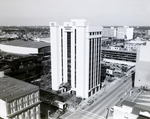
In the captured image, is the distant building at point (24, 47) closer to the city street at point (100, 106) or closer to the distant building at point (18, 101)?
the distant building at point (18, 101)

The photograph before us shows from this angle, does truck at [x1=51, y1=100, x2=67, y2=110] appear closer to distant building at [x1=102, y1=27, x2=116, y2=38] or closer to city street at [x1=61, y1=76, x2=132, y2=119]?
city street at [x1=61, y1=76, x2=132, y2=119]

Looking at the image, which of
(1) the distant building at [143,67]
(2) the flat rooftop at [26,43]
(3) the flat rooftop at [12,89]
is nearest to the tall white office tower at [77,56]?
(2) the flat rooftop at [26,43]

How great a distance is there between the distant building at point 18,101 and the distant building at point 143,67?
179 inches

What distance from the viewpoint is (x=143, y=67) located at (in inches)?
269

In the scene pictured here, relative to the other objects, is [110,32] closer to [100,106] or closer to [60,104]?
[100,106]

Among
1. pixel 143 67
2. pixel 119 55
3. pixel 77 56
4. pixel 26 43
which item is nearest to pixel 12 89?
pixel 77 56

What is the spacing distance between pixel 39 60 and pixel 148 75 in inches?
192

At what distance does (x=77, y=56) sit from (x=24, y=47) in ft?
8.55

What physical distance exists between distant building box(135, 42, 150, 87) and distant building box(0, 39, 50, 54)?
14.9 feet

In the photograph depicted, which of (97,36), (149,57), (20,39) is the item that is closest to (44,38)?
(20,39)

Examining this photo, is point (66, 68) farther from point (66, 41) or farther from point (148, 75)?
point (148, 75)

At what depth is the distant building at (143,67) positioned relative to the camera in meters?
6.66

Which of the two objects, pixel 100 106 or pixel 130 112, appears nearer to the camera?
pixel 130 112

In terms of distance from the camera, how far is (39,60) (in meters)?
7.24
